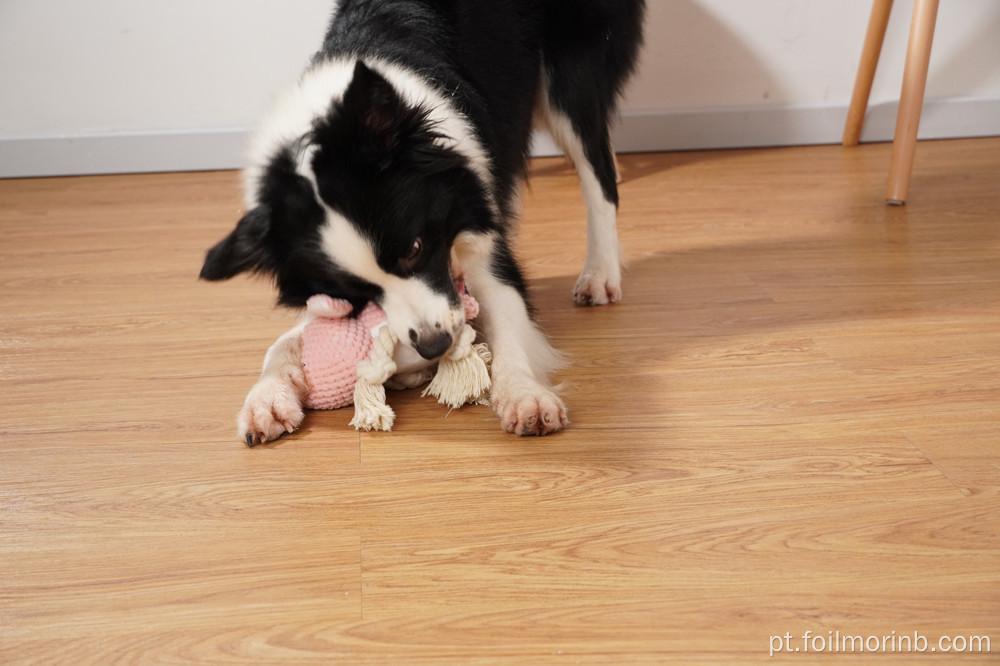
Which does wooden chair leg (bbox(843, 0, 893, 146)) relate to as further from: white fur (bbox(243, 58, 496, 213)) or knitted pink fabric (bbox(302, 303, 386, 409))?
knitted pink fabric (bbox(302, 303, 386, 409))

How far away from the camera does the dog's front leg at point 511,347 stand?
168 cm

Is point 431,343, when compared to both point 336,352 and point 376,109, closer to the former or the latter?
point 336,352

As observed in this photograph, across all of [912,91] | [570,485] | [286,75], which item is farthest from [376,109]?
[286,75]

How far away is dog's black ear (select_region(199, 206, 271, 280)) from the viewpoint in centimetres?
158

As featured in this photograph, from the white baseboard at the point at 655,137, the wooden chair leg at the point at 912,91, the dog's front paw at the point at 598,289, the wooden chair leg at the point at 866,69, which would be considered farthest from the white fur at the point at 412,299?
the wooden chair leg at the point at 866,69

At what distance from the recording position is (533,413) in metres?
1.67

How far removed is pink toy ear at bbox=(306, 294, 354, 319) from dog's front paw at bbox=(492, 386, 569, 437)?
37 centimetres

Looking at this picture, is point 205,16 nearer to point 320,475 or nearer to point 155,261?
point 155,261

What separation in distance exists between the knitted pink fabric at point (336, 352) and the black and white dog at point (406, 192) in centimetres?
4

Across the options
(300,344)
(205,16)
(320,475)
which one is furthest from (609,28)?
(205,16)

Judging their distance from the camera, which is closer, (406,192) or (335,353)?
(406,192)

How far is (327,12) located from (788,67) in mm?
2062

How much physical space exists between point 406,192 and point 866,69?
2.75 meters

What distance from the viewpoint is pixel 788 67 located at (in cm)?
396
